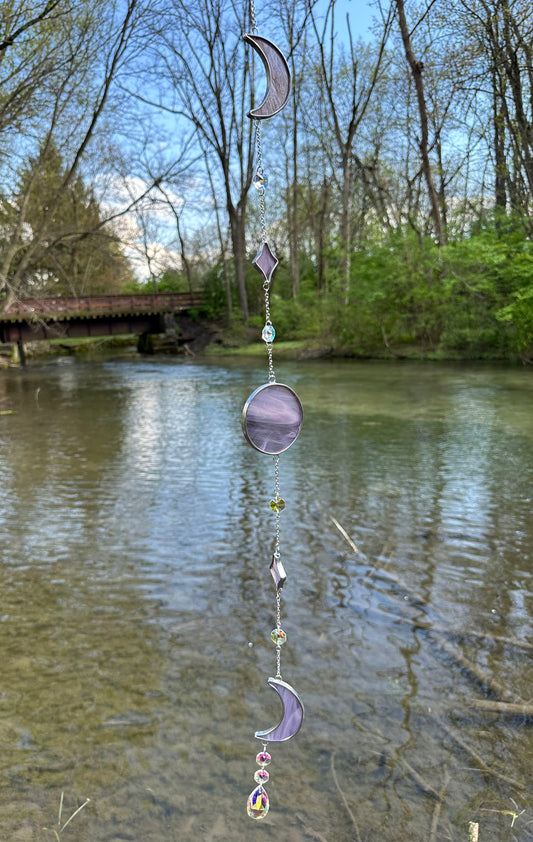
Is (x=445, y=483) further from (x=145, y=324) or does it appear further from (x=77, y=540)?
(x=145, y=324)

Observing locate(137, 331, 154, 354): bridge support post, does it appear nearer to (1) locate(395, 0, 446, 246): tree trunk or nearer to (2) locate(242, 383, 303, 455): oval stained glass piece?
(1) locate(395, 0, 446, 246): tree trunk

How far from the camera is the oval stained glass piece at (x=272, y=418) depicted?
144 cm

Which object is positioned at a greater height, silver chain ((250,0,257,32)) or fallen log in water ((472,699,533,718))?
silver chain ((250,0,257,32))

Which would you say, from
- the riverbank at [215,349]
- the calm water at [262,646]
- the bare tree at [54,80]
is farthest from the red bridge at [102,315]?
the calm water at [262,646]

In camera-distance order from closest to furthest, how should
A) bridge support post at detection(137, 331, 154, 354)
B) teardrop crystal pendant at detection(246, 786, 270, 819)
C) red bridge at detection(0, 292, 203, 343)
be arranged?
teardrop crystal pendant at detection(246, 786, 270, 819) < red bridge at detection(0, 292, 203, 343) < bridge support post at detection(137, 331, 154, 354)

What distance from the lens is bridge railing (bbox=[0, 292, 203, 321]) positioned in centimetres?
3353

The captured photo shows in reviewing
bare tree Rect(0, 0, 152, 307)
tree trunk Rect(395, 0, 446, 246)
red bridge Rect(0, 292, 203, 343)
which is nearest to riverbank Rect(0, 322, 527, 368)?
red bridge Rect(0, 292, 203, 343)

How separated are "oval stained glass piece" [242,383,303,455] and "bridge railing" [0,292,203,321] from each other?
31851mm

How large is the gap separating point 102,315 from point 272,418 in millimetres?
36608

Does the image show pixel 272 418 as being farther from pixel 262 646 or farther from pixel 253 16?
pixel 262 646

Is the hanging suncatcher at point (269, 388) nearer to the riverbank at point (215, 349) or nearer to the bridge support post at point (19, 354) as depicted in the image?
the riverbank at point (215, 349)

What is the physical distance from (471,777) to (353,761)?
1.68ft

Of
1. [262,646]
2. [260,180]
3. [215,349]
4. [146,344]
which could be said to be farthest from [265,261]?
[146,344]

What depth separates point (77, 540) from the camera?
603cm
